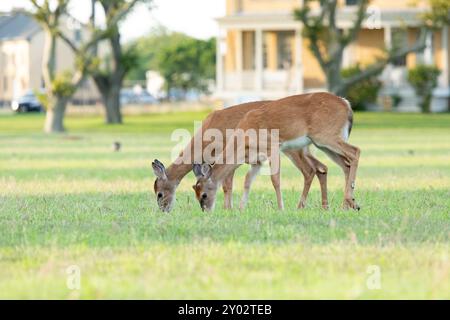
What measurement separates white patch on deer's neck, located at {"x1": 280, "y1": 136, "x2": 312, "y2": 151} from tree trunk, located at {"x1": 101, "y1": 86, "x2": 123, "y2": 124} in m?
41.1

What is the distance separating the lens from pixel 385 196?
656 inches

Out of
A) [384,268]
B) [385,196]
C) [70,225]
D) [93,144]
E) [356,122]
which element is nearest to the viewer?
[384,268]

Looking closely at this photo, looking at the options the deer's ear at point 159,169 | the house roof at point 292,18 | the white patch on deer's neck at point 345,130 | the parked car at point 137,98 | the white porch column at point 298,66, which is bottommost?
the parked car at point 137,98

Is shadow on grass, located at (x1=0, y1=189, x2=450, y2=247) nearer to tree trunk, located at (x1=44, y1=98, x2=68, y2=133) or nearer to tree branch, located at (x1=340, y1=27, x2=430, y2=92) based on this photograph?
tree trunk, located at (x1=44, y1=98, x2=68, y2=133)

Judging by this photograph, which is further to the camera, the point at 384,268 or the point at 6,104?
the point at 6,104

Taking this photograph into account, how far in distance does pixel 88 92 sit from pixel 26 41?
7.00 m

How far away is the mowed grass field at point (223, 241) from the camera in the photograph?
8.63m

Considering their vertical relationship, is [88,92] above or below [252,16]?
below

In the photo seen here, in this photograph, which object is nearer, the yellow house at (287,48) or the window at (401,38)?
the yellow house at (287,48)

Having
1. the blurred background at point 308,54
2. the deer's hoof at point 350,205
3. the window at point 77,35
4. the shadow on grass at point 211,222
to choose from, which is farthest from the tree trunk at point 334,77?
the window at point 77,35

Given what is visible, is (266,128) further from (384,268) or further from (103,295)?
(103,295)

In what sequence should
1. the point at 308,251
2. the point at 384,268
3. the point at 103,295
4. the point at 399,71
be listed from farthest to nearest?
the point at 399,71, the point at 308,251, the point at 384,268, the point at 103,295

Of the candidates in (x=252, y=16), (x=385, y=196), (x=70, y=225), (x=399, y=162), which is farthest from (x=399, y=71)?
(x=70, y=225)

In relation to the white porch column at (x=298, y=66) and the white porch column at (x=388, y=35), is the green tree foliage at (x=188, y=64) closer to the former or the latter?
the white porch column at (x=298, y=66)
